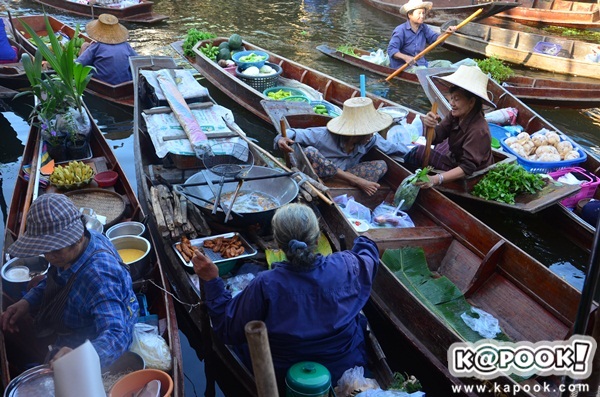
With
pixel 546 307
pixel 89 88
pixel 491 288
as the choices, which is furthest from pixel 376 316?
pixel 89 88

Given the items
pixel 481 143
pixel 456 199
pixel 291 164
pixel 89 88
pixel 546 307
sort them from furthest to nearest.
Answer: pixel 89 88, pixel 456 199, pixel 291 164, pixel 481 143, pixel 546 307

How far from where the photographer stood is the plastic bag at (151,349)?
316cm

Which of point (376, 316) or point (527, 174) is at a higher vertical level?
point (527, 174)

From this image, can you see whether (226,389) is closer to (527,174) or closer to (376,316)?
(376,316)

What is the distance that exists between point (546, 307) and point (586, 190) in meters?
2.50

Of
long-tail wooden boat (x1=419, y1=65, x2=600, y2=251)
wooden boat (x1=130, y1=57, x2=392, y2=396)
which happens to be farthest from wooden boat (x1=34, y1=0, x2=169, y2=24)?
long-tail wooden boat (x1=419, y1=65, x2=600, y2=251)

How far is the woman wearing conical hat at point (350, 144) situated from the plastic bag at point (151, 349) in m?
2.72

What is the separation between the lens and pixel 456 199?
6.21 metres

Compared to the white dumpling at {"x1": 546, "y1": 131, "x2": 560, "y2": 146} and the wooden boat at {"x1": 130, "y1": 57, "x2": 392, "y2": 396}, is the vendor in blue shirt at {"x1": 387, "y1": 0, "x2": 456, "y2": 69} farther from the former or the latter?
the wooden boat at {"x1": 130, "y1": 57, "x2": 392, "y2": 396}

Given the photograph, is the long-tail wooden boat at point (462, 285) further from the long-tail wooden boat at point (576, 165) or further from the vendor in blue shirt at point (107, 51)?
the vendor in blue shirt at point (107, 51)

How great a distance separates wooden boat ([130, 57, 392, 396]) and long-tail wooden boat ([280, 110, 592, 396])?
0.50 m

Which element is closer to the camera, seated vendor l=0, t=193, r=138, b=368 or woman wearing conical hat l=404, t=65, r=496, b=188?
seated vendor l=0, t=193, r=138, b=368

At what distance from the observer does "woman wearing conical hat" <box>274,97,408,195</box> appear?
535 cm

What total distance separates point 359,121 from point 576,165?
9.48ft
